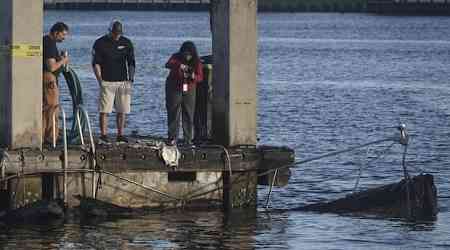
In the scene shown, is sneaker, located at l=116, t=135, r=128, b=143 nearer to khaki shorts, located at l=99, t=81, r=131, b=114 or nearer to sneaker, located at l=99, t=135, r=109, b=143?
sneaker, located at l=99, t=135, r=109, b=143

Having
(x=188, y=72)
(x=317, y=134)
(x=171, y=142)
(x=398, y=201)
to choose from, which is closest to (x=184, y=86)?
(x=188, y=72)

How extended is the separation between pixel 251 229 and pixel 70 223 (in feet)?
7.44

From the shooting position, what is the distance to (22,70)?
1958 centimetres

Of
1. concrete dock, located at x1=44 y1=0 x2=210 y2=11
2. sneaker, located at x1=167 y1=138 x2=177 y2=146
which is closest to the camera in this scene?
sneaker, located at x1=167 y1=138 x2=177 y2=146

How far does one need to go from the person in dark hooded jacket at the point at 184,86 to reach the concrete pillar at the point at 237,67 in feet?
2.30

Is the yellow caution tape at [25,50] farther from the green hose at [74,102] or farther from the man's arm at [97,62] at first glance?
the man's arm at [97,62]

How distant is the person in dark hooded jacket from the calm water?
1.31 metres

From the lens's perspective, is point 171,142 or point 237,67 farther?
point 171,142

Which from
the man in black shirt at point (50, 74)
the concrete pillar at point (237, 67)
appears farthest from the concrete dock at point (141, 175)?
the man in black shirt at point (50, 74)

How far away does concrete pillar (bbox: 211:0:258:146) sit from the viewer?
66.8ft

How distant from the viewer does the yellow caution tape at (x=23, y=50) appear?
19531mm

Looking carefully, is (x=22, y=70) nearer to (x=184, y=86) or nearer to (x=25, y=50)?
(x=25, y=50)

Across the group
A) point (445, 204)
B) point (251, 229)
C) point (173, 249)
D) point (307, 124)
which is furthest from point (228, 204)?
point (307, 124)

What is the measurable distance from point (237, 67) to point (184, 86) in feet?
3.47
